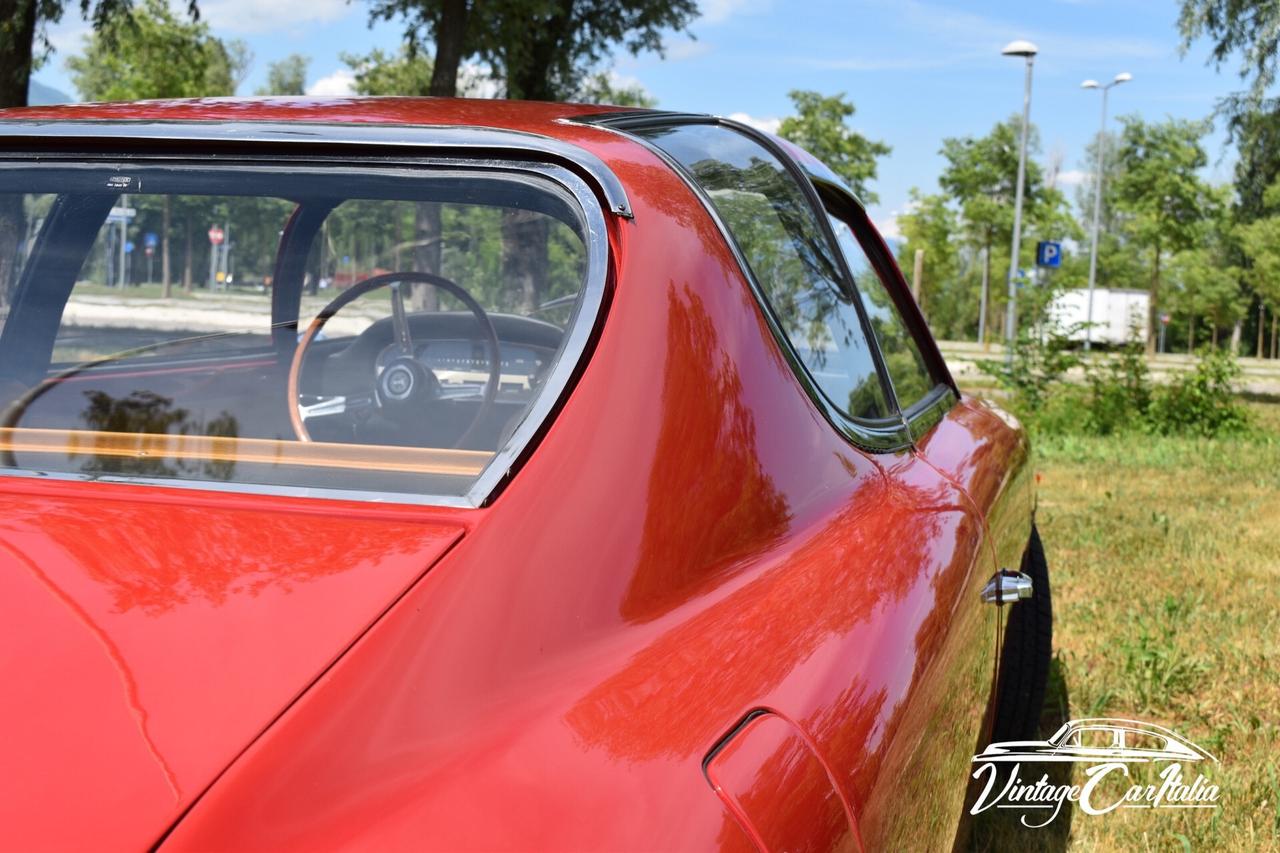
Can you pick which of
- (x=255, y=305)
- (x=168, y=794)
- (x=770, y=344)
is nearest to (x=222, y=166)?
(x=255, y=305)

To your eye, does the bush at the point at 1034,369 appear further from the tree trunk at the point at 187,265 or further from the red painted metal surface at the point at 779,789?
the red painted metal surface at the point at 779,789

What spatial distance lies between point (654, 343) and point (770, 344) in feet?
0.91

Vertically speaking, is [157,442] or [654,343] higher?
[654,343]

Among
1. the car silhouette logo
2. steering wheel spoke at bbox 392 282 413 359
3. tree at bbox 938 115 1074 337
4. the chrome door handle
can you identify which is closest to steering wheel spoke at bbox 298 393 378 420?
steering wheel spoke at bbox 392 282 413 359

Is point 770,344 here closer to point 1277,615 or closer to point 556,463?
point 556,463

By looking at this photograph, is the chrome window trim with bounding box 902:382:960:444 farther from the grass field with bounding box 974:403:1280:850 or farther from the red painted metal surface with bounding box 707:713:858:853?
the red painted metal surface with bounding box 707:713:858:853

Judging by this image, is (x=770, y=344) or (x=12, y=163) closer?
(x=770, y=344)

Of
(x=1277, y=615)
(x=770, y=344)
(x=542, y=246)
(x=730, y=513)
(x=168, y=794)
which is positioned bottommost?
(x=1277, y=615)

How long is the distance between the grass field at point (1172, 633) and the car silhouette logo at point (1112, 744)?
0.07 m

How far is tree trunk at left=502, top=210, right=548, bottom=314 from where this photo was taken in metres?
1.80

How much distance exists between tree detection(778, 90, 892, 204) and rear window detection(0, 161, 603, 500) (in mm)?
37252

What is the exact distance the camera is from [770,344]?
167 centimetres

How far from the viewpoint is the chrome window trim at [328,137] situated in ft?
5.32

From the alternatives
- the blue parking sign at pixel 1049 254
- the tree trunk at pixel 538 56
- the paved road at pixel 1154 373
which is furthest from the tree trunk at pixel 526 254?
the tree trunk at pixel 538 56
